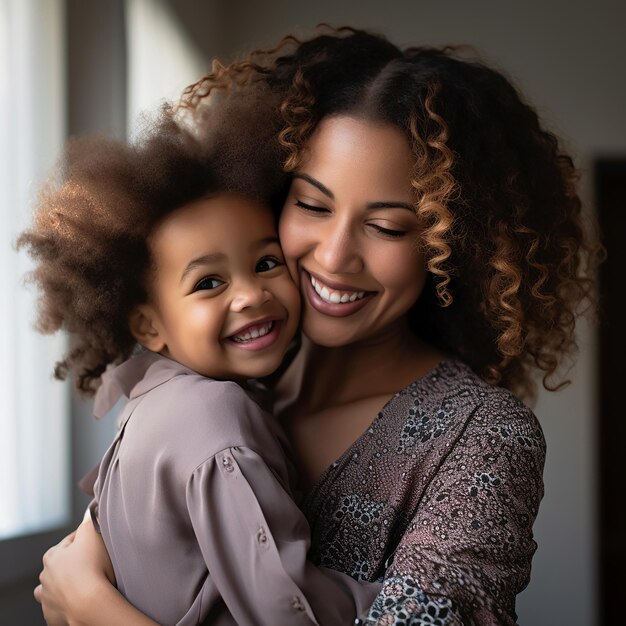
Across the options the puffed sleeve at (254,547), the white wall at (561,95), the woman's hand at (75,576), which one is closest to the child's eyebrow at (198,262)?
the puffed sleeve at (254,547)

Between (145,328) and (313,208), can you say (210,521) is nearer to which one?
(145,328)

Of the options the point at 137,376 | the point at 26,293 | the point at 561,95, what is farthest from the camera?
the point at 561,95

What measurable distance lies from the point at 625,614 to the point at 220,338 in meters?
3.94

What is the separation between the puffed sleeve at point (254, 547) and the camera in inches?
54.4

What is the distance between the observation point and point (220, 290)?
165cm

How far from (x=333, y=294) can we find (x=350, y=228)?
0.13 m

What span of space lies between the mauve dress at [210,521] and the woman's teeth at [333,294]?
267 mm

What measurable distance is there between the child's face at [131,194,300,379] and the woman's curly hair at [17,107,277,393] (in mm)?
32

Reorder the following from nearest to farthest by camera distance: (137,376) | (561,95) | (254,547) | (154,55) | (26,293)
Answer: (254,547) → (137,376) → (26,293) → (154,55) → (561,95)

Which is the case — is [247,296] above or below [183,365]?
above

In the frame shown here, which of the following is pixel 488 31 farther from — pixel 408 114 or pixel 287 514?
pixel 287 514

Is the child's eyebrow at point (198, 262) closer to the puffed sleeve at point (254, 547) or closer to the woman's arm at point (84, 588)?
the puffed sleeve at point (254, 547)

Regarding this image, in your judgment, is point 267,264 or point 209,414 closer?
point 209,414

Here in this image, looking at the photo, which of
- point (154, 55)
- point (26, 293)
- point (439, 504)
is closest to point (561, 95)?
point (154, 55)
